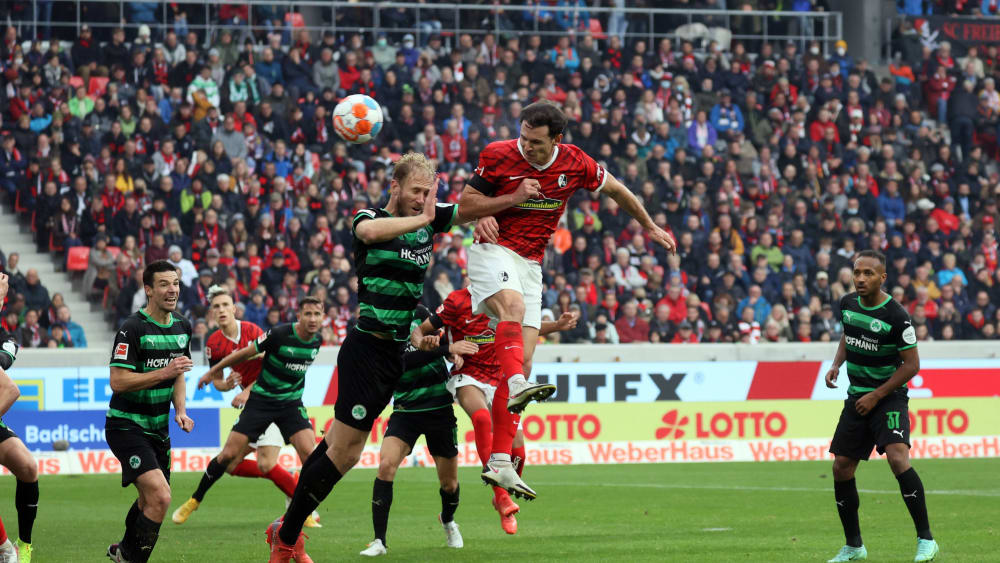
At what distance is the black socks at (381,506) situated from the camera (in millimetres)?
11086

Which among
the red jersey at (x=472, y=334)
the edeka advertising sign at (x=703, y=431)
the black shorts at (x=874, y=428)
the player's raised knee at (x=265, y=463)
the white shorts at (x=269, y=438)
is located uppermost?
the red jersey at (x=472, y=334)

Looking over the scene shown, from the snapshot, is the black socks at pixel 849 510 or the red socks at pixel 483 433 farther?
the red socks at pixel 483 433

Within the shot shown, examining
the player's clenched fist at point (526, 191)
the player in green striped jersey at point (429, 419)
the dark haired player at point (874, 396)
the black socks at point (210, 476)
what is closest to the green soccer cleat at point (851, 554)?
the dark haired player at point (874, 396)

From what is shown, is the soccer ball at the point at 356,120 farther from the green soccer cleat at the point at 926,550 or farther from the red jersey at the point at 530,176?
the green soccer cleat at the point at 926,550

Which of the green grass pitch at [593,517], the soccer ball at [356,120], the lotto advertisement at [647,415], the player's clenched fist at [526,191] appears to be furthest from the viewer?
the lotto advertisement at [647,415]

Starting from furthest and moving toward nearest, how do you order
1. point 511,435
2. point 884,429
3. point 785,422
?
1. point 785,422
2. point 884,429
3. point 511,435

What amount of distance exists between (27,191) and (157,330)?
594 inches

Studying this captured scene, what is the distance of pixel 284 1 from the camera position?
27.8 meters

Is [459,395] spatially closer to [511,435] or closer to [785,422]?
[511,435]

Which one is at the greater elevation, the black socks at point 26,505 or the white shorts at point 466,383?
the white shorts at point 466,383

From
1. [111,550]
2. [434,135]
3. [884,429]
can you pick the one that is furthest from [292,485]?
[434,135]

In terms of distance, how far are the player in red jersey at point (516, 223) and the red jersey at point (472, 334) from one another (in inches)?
88.7

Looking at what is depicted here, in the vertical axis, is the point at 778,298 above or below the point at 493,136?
below

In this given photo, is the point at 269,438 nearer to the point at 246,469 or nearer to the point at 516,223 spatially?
the point at 246,469
